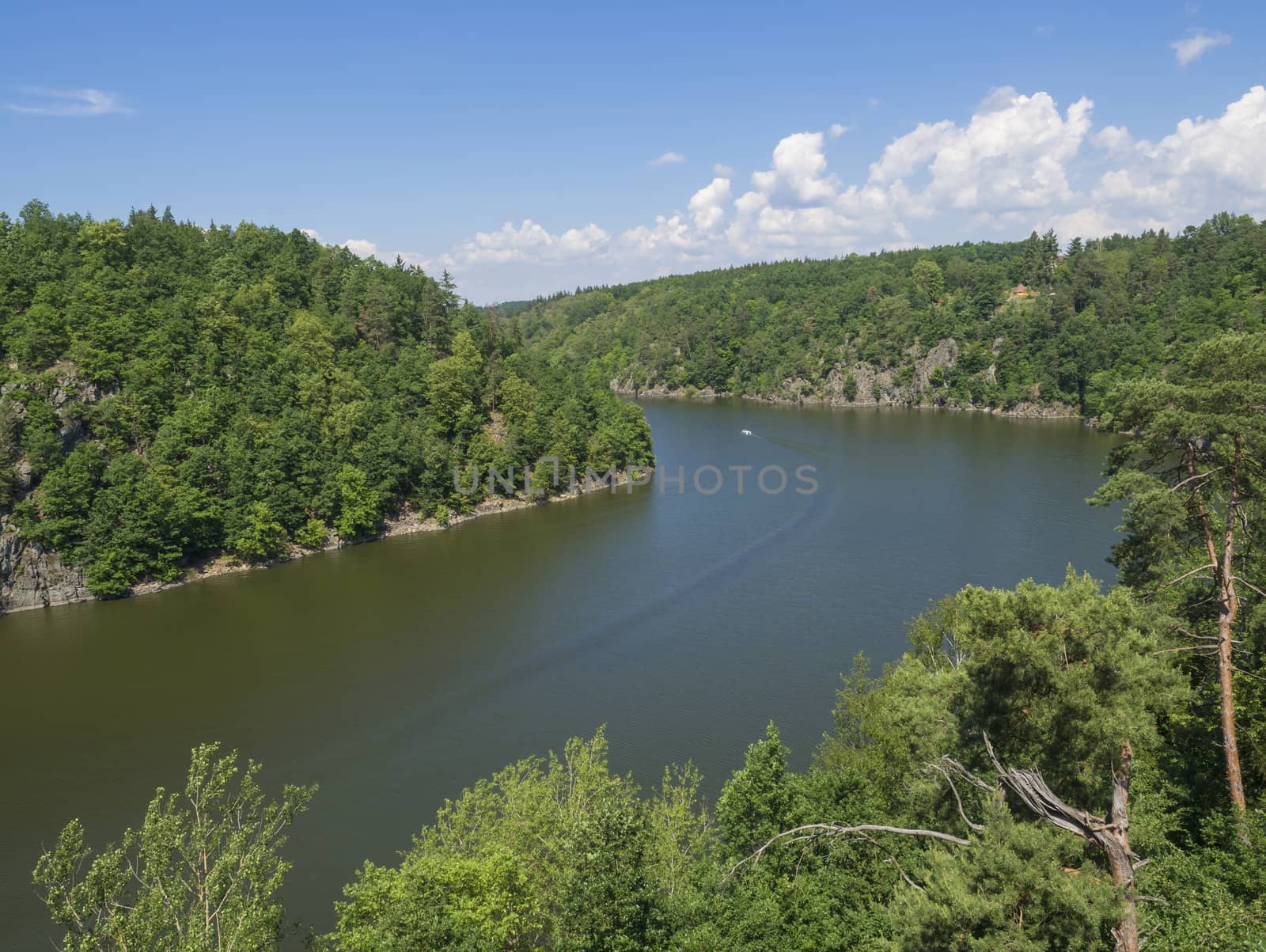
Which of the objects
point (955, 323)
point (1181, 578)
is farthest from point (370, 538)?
point (955, 323)

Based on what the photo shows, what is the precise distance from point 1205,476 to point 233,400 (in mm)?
41599

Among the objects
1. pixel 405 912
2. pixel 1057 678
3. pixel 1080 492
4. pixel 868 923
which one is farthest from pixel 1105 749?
pixel 1080 492

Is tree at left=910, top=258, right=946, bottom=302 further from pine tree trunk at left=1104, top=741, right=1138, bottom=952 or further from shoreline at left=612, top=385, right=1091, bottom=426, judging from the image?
pine tree trunk at left=1104, top=741, right=1138, bottom=952

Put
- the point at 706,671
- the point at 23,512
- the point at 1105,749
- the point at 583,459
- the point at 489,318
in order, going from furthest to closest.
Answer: the point at 489,318, the point at 583,459, the point at 23,512, the point at 706,671, the point at 1105,749

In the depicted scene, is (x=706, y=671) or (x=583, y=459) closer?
(x=706, y=671)

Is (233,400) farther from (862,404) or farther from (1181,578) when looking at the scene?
(862,404)

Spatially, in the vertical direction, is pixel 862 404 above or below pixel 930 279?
below

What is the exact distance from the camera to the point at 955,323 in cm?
10169

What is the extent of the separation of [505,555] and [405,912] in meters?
29.2

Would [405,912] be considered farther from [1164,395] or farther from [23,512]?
[23,512]

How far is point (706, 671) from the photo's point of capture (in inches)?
1027

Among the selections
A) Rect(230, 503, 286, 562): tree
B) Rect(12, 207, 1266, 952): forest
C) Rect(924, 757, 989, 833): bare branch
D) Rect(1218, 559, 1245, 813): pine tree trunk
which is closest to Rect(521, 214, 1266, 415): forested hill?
Rect(12, 207, 1266, 952): forest

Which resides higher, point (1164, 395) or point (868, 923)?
point (1164, 395)

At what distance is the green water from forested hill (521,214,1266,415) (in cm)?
4624
